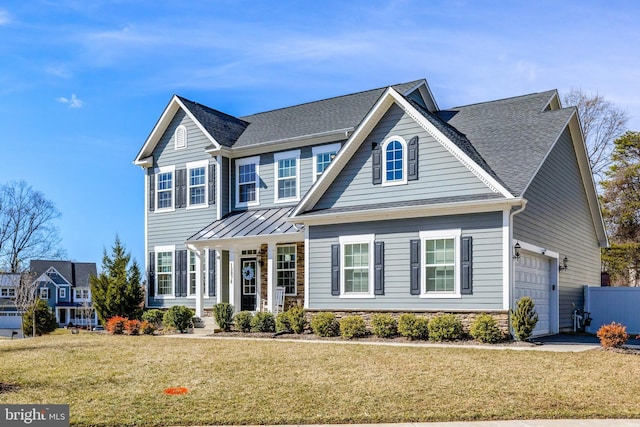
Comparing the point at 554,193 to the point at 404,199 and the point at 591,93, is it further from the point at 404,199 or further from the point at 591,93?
the point at 591,93

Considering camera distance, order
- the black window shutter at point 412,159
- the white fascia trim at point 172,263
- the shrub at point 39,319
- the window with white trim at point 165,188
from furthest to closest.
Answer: the shrub at point 39,319, the window with white trim at point 165,188, the white fascia trim at point 172,263, the black window shutter at point 412,159

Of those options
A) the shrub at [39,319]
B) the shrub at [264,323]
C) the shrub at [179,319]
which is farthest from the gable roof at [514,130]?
→ the shrub at [39,319]

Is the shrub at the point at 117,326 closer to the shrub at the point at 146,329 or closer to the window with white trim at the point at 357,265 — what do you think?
the shrub at the point at 146,329

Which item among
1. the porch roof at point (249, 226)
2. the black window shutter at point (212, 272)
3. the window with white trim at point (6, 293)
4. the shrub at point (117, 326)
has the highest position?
the porch roof at point (249, 226)

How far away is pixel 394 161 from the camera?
712 inches

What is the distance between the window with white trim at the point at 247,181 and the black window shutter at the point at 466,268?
9425 millimetres

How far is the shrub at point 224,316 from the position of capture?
20234 mm

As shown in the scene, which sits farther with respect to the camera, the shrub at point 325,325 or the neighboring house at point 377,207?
the shrub at point 325,325

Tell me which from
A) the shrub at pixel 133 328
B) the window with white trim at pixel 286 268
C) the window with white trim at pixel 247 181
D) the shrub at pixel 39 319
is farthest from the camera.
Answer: the shrub at pixel 39 319

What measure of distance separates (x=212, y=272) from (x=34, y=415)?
15189mm

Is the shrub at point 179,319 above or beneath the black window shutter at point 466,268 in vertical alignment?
beneath

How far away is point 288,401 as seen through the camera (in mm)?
9281

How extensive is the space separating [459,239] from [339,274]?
3815mm

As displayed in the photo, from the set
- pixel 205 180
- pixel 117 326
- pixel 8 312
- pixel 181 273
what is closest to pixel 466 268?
pixel 117 326
